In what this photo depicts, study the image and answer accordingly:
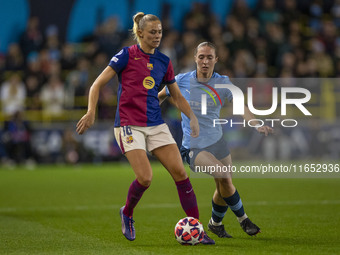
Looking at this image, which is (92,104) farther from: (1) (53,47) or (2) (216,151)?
(1) (53,47)

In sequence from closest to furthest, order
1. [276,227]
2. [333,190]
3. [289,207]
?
[276,227]
[289,207]
[333,190]

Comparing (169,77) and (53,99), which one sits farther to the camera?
(53,99)

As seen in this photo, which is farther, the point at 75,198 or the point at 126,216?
the point at 75,198

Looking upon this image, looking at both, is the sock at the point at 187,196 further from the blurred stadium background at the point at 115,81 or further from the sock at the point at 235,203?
the blurred stadium background at the point at 115,81

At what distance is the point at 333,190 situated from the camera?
12.9 metres

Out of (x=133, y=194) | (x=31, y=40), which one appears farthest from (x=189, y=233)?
(x=31, y=40)

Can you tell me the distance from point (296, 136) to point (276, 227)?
11732 millimetres

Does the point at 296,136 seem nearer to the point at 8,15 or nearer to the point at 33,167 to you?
the point at 33,167

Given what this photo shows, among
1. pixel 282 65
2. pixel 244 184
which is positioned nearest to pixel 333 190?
pixel 244 184

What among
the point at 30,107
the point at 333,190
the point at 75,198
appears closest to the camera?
the point at 75,198

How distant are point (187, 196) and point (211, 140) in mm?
914

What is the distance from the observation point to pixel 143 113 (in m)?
7.06

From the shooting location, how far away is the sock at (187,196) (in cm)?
708

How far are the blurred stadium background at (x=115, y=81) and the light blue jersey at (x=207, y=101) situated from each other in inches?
416
